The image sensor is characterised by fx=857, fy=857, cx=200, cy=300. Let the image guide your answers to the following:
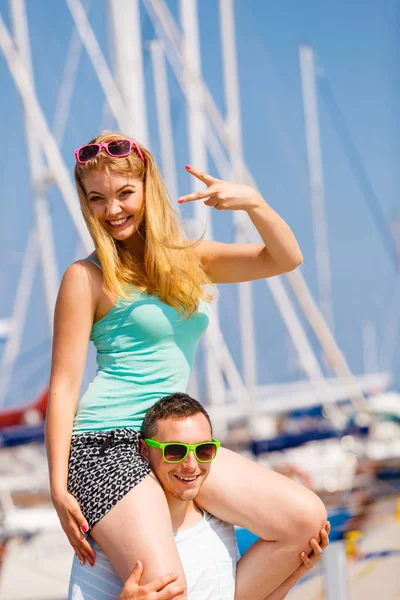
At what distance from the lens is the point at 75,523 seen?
291 centimetres

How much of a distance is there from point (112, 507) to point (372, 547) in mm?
2197

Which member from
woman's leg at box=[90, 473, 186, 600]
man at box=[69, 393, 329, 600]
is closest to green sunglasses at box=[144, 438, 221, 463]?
man at box=[69, 393, 329, 600]

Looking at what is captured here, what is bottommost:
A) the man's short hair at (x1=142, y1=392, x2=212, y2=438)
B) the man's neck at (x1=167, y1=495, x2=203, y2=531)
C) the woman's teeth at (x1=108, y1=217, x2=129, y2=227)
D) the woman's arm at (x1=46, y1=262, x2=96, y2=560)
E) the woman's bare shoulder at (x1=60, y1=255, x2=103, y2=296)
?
the man's neck at (x1=167, y1=495, x2=203, y2=531)

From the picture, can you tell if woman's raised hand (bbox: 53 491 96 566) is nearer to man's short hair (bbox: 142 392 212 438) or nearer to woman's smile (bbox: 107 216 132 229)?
man's short hair (bbox: 142 392 212 438)

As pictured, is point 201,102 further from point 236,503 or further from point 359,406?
point 236,503

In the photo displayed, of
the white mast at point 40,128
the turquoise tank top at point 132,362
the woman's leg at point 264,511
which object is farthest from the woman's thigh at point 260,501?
the white mast at point 40,128

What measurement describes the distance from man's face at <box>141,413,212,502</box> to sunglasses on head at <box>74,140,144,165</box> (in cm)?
100

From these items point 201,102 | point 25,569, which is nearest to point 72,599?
point 25,569

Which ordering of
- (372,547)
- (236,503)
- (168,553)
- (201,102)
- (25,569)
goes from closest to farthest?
1. (168,553)
2. (236,503)
3. (372,547)
4. (25,569)
5. (201,102)

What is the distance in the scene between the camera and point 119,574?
9.34ft

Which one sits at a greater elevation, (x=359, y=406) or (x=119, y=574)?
(x=119, y=574)

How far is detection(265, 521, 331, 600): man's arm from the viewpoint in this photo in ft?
10.2

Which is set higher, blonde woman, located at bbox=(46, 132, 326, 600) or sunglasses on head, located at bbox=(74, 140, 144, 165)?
sunglasses on head, located at bbox=(74, 140, 144, 165)

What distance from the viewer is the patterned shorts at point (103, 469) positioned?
2.86m
